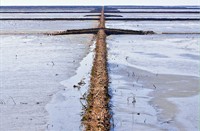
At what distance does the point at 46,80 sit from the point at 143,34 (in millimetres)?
17461

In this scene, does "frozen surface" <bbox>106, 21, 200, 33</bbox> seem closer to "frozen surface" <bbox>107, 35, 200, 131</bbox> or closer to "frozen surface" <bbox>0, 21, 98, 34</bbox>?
"frozen surface" <bbox>0, 21, 98, 34</bbox>

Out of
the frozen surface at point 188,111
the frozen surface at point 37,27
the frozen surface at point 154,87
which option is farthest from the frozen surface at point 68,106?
the frozen surface at point 37,27

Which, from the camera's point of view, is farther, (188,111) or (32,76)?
(32,76)

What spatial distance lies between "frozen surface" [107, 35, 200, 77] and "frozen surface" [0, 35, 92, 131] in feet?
6.93

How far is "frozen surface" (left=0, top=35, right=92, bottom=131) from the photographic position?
30.1ft

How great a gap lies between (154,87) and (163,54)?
690cm

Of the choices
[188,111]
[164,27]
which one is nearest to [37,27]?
[164,27]

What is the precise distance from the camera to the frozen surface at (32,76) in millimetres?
9169

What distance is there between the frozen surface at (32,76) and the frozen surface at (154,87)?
1.41 meters

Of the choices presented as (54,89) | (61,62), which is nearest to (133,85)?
(54,89)

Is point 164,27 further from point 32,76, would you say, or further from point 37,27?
point 32,76

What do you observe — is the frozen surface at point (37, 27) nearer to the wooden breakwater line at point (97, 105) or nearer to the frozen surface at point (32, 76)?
the frozen surface at point (32, 76)

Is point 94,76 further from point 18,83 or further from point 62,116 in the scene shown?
point 62,116

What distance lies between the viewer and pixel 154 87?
1197cm
